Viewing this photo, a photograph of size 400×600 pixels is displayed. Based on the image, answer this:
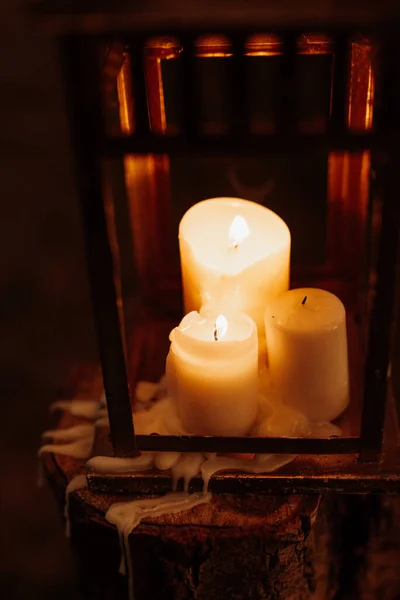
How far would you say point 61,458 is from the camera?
851mm

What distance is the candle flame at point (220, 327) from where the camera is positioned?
0.73 m

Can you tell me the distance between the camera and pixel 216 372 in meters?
0.72

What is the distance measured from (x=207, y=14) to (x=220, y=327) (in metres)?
0.33

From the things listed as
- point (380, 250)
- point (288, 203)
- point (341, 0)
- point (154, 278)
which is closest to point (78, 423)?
point (154, 278)

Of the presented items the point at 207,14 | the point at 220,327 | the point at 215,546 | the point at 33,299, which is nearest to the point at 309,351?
the point at 220,327

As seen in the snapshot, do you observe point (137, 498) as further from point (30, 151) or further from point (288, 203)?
point (30, 151)

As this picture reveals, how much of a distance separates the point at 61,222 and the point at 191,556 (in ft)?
4.94

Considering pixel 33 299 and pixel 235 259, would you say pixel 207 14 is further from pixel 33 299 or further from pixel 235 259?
pixel 33 299

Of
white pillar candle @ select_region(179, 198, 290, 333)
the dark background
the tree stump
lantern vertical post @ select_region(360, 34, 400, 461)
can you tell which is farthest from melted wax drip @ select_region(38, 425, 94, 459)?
the dark background

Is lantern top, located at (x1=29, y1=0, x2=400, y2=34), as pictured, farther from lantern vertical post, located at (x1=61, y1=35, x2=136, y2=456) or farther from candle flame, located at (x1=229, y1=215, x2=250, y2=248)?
candle flame, located at (x1=229, y1=215, x2=250, y2=248)

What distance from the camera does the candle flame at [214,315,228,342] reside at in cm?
73

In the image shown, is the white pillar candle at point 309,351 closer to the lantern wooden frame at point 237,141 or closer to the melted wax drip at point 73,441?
the lantern wooden frame at point 237,141

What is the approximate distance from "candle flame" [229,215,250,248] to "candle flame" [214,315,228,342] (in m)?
0.09

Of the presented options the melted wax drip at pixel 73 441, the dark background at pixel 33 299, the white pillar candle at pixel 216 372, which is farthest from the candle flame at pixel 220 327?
Answer: the dark background at pixel 33 299
